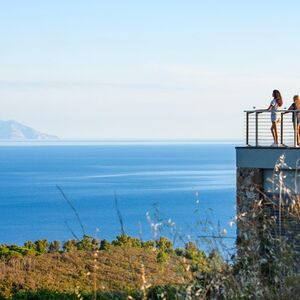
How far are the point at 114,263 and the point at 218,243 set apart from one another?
19.0 meters

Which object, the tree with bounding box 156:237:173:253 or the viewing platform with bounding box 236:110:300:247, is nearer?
the tree with bounding box 156:237:173:253

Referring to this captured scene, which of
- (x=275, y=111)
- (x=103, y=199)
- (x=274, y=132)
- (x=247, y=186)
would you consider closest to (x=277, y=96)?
(x=275, y=111)

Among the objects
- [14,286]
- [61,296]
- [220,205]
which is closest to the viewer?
[61,296]

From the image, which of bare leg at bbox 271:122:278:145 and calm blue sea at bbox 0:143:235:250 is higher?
bare leg at bbox 271:122:278:145

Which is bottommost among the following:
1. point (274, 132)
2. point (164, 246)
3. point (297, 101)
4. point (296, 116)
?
point (164, 246)

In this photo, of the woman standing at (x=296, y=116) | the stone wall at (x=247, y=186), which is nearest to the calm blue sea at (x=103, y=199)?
the woman standing at (x=296, y=116)

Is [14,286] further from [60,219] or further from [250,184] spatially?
[60,219]

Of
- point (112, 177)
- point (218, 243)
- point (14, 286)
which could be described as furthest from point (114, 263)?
point (112, 177)

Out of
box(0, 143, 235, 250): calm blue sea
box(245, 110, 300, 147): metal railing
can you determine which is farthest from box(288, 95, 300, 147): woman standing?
box(0, 143, 235, 250): calm blue sea

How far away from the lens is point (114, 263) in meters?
23.7

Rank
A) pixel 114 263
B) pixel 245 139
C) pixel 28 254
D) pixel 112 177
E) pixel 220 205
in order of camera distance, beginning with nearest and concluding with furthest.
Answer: pixel 245 139 < pixel 114 263 < pixel 28 254 < pixel 220 205 < pixel 112 177

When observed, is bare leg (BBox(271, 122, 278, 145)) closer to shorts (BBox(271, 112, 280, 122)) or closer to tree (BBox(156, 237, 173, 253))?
shorts (BBox(271, 112, 280, 122))

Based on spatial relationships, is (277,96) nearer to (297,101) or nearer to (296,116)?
(297,101)

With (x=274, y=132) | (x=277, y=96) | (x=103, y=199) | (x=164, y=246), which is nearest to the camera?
(x=164, y=246)
